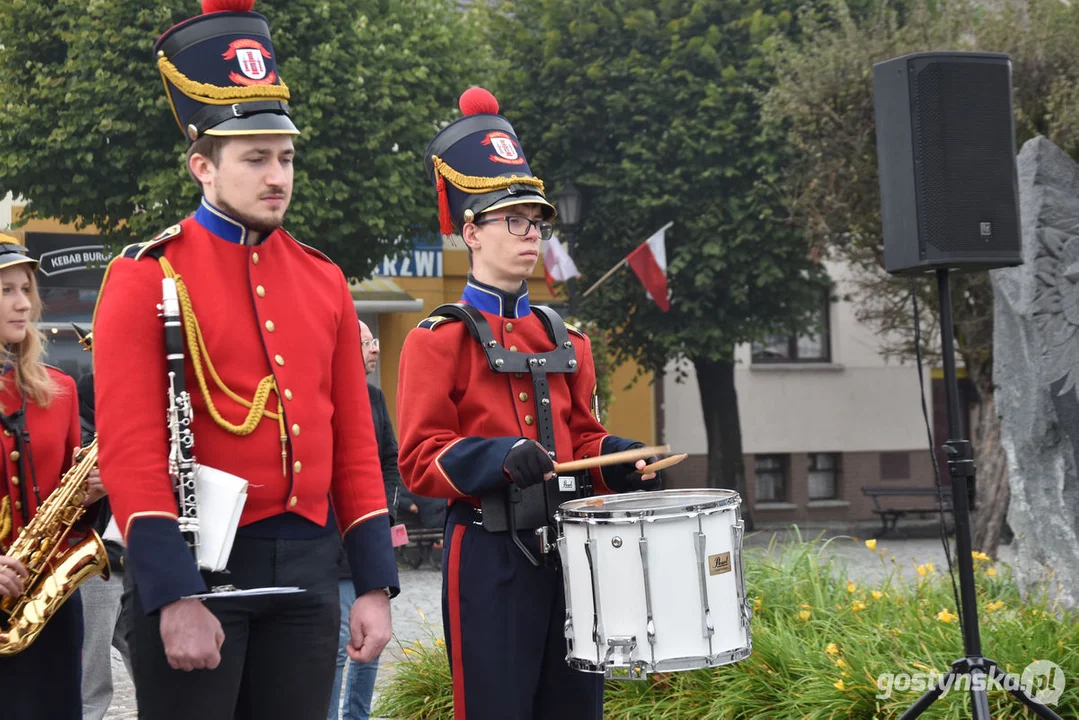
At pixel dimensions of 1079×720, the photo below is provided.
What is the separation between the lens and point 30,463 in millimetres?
4238

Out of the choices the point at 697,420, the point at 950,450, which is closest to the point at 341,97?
the point at 697,420

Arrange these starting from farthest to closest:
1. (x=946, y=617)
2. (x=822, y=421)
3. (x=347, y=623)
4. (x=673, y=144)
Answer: (x=822, y=421) → (x=673, y=144) → (x=347, y=623) → (x=946, y=617)

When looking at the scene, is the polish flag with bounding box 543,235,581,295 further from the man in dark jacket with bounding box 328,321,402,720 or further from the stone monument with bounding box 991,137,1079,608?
the man in dark jacket with bounding box 328,321,402,720

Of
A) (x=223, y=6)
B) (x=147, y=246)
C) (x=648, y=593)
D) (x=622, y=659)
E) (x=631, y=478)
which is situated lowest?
(x=622, y=659)

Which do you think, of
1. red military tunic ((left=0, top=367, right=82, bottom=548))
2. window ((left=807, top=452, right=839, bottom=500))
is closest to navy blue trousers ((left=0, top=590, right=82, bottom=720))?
red military tunic ((left=0, top=367, right=82, bottom=548))

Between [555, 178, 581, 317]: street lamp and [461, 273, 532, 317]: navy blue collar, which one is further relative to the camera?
[555, 178, 581, 317]: street lamp

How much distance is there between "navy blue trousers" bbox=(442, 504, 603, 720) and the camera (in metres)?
4.01

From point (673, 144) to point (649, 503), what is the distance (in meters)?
16.6

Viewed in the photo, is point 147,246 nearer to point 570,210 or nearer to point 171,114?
point 570,210

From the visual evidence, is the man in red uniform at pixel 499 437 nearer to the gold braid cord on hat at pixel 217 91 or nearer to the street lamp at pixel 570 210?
the gold braid cord on hat at pixel 217 91

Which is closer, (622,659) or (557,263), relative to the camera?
(622,659)

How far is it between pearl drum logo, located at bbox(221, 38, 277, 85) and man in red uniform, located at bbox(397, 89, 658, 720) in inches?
47.4

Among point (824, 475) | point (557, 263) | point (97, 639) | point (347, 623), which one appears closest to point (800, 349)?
point (824, 475)

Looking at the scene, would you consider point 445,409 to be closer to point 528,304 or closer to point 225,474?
point 528,304
